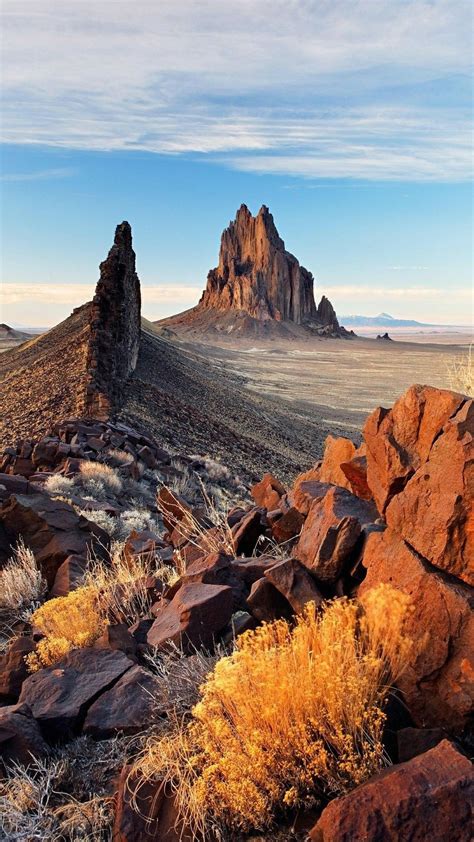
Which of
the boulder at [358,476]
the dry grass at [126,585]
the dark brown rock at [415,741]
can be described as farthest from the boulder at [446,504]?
the dry grass at [126,585]

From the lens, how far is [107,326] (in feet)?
72.6

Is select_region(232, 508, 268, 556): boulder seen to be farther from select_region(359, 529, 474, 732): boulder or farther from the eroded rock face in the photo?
the eroded rock face

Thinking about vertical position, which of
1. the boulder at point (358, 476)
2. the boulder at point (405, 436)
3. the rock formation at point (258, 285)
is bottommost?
the boulder at point (358, 476)

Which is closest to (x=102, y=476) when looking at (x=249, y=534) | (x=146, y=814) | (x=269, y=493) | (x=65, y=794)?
(x=269, y=493)

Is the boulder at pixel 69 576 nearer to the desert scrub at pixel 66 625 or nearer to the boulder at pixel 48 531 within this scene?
the boulder at pixel 48 531

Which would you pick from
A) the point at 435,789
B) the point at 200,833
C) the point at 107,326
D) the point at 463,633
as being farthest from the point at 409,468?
the point at 107,326

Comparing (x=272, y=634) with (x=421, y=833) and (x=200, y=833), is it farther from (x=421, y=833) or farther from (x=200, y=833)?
(x=421, y=833)

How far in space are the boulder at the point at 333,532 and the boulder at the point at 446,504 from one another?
34 centimetres

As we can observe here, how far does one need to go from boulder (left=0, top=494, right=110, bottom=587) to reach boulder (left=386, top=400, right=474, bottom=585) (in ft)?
13.3

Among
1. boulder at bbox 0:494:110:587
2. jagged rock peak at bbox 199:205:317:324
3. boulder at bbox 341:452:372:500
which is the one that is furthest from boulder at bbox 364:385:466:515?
jagged rock peak at bbox 199:205:317:324

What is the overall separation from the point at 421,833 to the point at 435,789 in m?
0.17

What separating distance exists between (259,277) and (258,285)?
9.96 ft

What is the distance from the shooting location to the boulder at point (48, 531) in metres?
7.24

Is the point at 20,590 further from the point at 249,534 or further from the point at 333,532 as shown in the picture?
the point at 333,532
